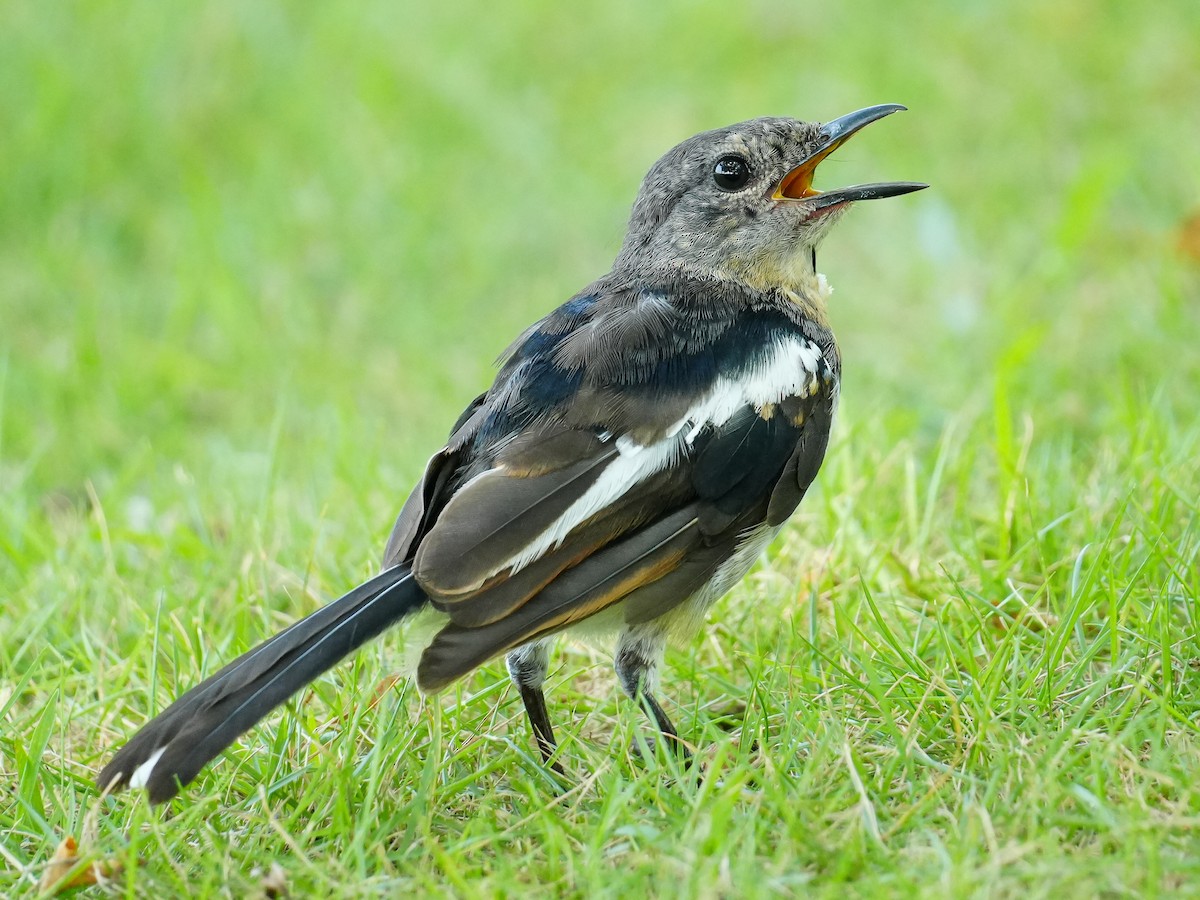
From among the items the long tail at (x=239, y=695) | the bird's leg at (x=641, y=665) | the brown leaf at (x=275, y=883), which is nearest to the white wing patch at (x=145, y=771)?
the long tail at (x=239, y=695)

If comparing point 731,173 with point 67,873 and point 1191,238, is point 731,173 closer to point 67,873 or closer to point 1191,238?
point 67,873

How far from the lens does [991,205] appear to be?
753cm

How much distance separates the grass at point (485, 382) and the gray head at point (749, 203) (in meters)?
0.86

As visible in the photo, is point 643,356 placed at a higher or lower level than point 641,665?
higher

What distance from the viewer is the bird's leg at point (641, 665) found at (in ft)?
11.9

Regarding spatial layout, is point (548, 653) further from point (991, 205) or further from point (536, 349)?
point (991, 205)

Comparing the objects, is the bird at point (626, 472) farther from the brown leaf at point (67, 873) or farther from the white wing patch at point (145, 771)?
the brown leaf at point (67, 873)

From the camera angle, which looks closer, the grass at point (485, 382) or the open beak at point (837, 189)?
the grass at point (485, 382)

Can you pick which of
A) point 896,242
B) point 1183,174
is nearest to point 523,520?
point 896,242

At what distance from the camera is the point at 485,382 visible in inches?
259

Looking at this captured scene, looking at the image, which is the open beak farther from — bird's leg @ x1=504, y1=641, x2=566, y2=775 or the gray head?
bird's leg @ x1=504, y1=641, x2=566, y2=775

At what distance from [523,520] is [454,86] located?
608 cm

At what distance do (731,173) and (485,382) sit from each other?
8.14 feet

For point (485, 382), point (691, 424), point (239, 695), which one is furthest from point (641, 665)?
point (485, 382)
